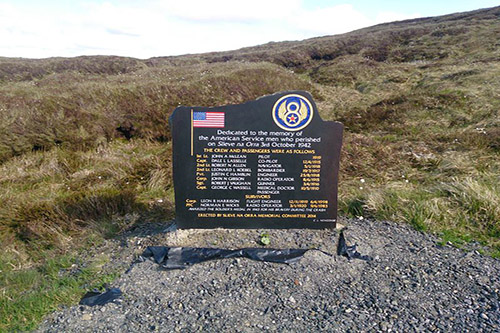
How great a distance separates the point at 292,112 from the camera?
4.29 metres

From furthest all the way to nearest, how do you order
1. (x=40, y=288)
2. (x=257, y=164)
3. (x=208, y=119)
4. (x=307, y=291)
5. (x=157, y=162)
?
(x=157, y=162)
(x=257, y=164)
(x=208, y=119)
(x=40, y=288)
(x=307, y=291)

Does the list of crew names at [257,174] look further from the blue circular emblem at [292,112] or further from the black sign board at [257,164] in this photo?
the blue circular emblem at [292,112]

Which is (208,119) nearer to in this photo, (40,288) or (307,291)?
(307,291)

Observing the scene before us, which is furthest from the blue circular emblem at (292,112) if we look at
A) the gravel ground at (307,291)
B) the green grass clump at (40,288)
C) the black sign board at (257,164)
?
the green grass clump at (40,288)

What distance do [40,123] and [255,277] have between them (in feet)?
27.1

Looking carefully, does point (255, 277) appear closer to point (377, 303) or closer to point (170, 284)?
point (170, 284)

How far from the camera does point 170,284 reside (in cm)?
357

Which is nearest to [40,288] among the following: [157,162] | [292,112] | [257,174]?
[257,174]

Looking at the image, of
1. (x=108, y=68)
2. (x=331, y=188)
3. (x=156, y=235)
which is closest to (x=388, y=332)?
(x=331, y=188)

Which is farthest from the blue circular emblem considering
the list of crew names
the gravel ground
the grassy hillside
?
the grassy hillside

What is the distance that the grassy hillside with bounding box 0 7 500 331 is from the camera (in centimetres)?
453

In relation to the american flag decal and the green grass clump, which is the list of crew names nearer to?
the american flag decal

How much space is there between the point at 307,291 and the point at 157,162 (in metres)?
4.90

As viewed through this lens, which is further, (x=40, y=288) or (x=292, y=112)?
(x=292, y=112)
